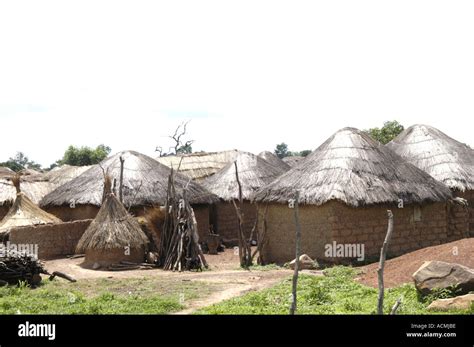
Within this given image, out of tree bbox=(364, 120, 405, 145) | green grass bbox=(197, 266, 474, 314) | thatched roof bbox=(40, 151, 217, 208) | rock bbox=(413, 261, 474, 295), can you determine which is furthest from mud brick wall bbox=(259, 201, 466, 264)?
tree bbox=(364, 120, 405, 145)

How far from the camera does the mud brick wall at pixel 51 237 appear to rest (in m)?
16.3

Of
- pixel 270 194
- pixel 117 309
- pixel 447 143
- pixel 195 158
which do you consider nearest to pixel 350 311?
pixel 117 309

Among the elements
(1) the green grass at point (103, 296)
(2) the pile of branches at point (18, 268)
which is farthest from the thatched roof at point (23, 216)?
(1) the green grass at point (103, 296)

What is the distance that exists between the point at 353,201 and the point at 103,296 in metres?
6.73

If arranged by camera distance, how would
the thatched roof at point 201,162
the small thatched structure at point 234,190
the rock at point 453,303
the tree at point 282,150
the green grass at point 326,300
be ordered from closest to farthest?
the rock at point 453,303, the green grass at point 326,300, the small thatched structure at point 234,190, the thatched roof at point 201,162, the tree at point 282,150

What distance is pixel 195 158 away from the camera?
93.8 feet

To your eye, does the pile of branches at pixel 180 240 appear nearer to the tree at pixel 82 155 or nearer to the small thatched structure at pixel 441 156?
the small thatched structure at pixel 441 156

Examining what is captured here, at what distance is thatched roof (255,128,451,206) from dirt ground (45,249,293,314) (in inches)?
84.8

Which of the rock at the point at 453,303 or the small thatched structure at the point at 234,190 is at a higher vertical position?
the small thatched structure at the point at 234,190

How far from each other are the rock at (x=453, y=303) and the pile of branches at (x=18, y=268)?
7426 mm

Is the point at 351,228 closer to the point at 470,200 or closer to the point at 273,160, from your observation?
the point at 470,200

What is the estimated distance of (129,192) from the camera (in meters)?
19.6

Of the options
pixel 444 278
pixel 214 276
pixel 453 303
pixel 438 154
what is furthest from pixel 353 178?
pixel 453 303
